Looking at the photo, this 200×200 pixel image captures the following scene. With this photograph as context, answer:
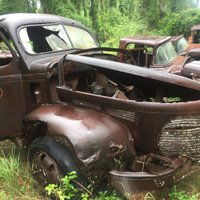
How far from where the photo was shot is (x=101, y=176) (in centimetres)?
374

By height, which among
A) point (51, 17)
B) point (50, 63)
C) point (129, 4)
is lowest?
point (129, 4)

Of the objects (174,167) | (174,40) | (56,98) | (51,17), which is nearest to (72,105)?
(56,98)

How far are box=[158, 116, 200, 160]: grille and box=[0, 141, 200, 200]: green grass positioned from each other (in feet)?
1.70

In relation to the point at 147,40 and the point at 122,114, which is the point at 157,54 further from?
the point at 122,114

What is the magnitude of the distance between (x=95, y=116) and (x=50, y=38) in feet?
6.22

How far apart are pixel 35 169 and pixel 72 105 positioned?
2.71 ft

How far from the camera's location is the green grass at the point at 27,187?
407 cm

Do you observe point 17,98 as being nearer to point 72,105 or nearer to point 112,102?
point 72,105

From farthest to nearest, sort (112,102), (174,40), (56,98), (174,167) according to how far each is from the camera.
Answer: (174,40)
(56,98)
(112,102)
(174,167)

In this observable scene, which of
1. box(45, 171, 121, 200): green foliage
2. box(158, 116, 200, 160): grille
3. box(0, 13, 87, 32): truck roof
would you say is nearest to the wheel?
box(45, 171, 121, 200): green foliage

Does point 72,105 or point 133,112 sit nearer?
point 133,112

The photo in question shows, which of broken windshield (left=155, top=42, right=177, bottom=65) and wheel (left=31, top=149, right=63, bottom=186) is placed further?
broken windshield (left=155, top=42, right=177, bottom=65)

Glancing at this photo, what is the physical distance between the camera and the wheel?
13.1ft

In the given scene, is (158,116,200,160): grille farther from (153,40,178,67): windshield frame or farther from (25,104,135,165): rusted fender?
(153,40,178,67): windshield frame
